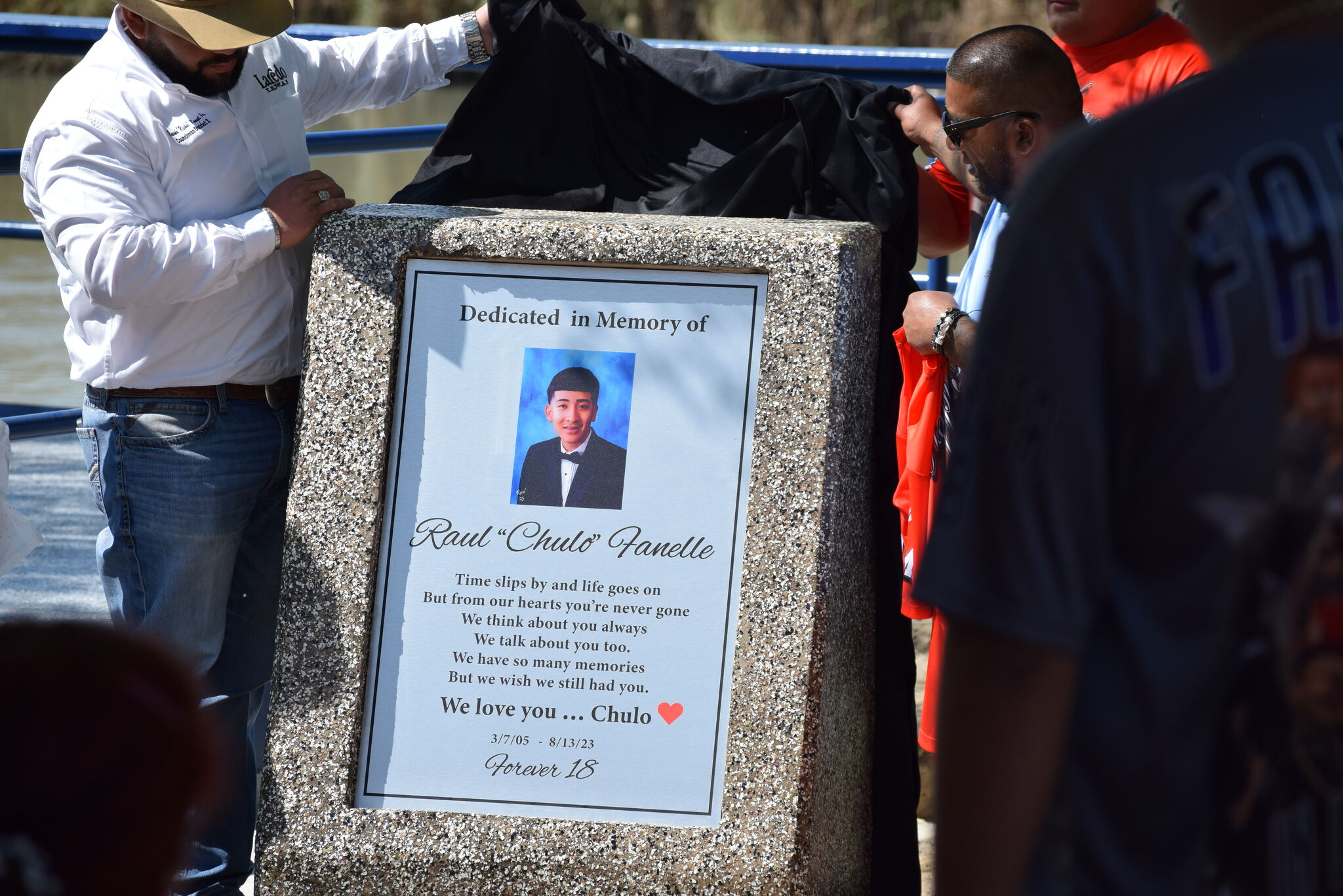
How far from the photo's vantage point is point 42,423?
153 inches

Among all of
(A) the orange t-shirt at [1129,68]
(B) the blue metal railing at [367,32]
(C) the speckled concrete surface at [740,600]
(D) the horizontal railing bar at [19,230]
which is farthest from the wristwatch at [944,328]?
(D) the horizontal railing bar at [19,230]

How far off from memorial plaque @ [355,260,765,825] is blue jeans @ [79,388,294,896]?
37 centimetres

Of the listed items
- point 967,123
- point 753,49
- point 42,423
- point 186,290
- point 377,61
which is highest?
point 753,49

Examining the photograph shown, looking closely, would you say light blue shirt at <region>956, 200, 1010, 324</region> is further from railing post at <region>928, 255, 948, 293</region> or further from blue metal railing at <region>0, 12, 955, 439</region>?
railing post at <region>928, 255, 948, 293</region>

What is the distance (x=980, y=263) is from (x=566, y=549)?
996mm

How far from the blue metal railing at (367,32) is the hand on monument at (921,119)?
67 cm

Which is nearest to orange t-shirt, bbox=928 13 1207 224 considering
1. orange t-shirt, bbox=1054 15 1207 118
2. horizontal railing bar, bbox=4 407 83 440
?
orange t-shirt, bbox=1054 15 1207 118

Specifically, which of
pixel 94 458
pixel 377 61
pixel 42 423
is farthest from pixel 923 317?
pixel 42 423

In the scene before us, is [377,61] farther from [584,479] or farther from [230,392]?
[584,479]

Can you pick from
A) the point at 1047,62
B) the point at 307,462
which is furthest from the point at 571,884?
the point at 1047,62

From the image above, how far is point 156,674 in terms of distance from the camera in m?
1.04

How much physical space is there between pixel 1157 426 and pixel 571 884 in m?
1.63

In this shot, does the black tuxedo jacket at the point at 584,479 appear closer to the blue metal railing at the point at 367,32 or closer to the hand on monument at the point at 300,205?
the hand on monument at the point at 300,205

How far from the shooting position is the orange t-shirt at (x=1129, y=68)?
2.78m
